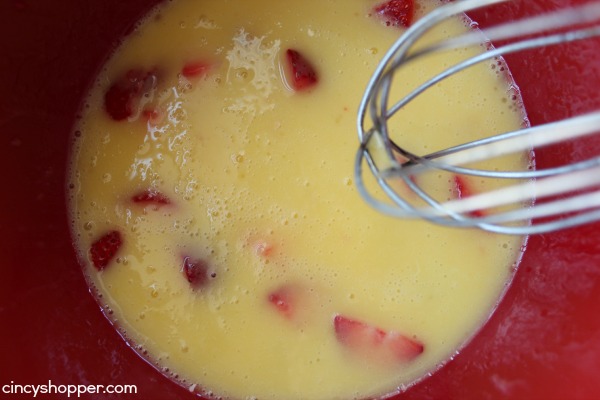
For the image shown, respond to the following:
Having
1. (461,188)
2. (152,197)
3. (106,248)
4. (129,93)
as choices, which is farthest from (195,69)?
(461,188)

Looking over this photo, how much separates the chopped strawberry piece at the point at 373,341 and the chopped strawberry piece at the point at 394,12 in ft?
1.77

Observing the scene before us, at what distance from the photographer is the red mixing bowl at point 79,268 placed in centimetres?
99

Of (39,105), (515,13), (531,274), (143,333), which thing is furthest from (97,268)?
(515,13)

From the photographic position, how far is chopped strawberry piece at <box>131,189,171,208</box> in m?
1.09

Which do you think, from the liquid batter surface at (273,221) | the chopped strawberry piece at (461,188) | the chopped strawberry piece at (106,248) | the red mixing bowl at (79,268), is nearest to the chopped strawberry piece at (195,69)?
the liquid batter surface at (273,221)

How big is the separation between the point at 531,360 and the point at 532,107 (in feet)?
1.48

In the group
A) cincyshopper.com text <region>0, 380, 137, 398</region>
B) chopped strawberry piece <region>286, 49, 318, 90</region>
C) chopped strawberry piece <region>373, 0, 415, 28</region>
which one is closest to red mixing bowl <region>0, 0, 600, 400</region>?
cincyshopper.com text <region>0, 380, 137, 398</region>

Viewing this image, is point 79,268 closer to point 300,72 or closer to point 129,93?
point 129,93

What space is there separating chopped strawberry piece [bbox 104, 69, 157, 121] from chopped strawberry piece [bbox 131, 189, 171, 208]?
0.47ft

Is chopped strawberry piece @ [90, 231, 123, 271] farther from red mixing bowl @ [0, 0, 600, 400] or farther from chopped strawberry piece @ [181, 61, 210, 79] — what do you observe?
chopped strawberry piece @ [181, 61, 210, 79]

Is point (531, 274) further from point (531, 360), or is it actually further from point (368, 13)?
point (368, 13)

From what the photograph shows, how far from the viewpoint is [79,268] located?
112 cm

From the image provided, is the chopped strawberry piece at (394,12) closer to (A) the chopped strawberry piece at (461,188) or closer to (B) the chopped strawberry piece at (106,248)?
(A) the chopped strawberry piece at (461,188)

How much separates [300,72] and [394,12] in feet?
0.70
